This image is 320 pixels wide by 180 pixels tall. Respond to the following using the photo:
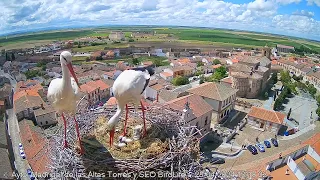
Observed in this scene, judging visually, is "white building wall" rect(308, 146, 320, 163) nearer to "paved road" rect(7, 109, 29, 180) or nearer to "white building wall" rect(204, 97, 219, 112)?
"white building wall" rect(204, 97, 219, 112)

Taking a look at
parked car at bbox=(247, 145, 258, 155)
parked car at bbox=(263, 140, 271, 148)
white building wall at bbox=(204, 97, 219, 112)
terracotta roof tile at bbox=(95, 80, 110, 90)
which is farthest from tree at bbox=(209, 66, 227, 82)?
parked car at bbox=(247, 145, 258, 155)

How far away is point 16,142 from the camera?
23.3 m

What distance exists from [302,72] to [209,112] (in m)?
40.6

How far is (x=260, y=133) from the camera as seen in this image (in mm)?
24641

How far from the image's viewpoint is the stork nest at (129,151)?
6.68 m

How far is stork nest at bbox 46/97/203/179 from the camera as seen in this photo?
21.9ft

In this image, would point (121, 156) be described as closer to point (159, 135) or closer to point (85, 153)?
point (85, 153)

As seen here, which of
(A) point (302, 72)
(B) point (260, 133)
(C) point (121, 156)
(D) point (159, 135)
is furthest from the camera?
(A) point (302, 72)

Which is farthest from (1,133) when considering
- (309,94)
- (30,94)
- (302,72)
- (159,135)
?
(302,72)

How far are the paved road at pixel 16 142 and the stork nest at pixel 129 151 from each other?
12.4 m

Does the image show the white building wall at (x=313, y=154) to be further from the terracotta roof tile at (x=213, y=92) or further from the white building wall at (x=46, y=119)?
the white building wall at (x=46, y=119)

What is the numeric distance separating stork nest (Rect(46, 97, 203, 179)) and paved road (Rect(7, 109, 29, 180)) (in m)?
12.4

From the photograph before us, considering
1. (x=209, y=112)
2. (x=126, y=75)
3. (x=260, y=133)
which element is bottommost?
(x=260, y=133)

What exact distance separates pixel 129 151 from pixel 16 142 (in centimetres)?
2056
